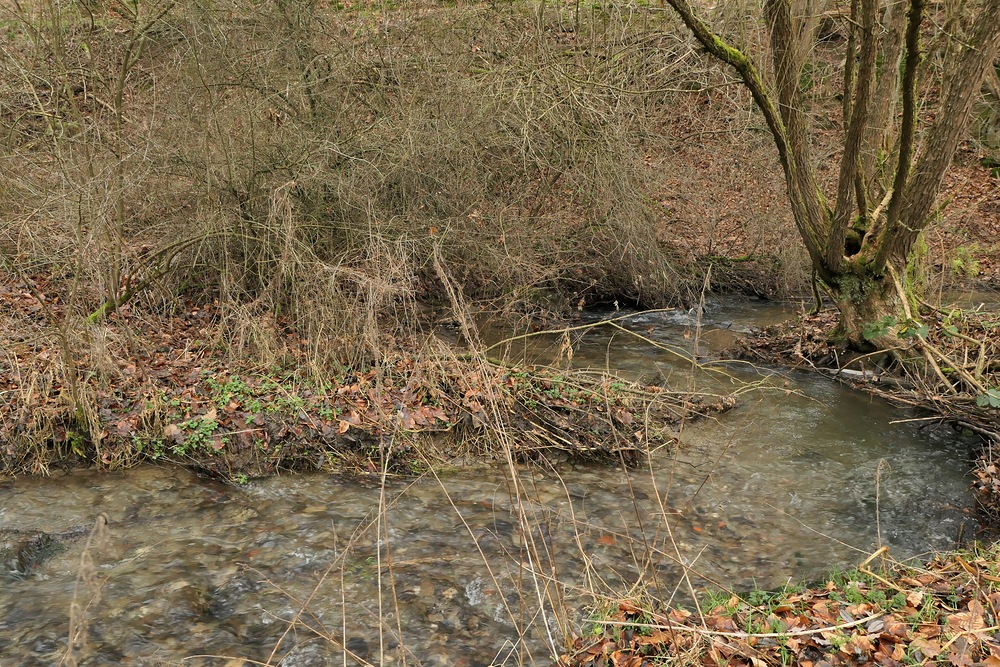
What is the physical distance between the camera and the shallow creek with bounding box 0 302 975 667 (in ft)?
14.5

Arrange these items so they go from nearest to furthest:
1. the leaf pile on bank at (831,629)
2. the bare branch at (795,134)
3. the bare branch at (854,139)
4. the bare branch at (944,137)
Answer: the leaf pile on bank at (831,629) < the bare branch at (944,137) < the bare branch at (854,139) < the bare branch at (795,134)

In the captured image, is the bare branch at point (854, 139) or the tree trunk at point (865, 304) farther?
Result: the tree trunk at point (865, 304)

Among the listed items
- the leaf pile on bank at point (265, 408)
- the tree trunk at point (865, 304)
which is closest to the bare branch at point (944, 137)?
the tree trunk at point (865, 304)

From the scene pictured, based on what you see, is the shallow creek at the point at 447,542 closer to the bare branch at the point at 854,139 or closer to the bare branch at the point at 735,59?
the bare branch at the point at 854,139

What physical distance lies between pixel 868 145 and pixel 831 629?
8.21 m

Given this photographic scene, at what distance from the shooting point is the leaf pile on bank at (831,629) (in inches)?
145

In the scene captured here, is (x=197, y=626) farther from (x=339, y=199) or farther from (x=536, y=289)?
(x=536, y=289)

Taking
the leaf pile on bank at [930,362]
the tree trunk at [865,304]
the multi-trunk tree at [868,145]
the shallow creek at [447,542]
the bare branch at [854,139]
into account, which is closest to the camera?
the shallow creek at [447,542]

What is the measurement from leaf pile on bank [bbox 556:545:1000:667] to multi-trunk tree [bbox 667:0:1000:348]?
190 inches

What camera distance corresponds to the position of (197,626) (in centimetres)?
455

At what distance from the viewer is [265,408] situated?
7.12 metres

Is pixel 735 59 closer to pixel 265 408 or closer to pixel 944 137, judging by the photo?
pixel 944 137

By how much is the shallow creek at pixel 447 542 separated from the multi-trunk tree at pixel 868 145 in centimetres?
211

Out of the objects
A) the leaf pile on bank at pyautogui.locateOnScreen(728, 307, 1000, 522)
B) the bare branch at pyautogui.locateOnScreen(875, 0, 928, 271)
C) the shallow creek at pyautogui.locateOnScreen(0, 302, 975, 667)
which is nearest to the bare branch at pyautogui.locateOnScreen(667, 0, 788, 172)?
the bare branch at pyautogui.locateOnScreen(875, 0, 928, 271)
